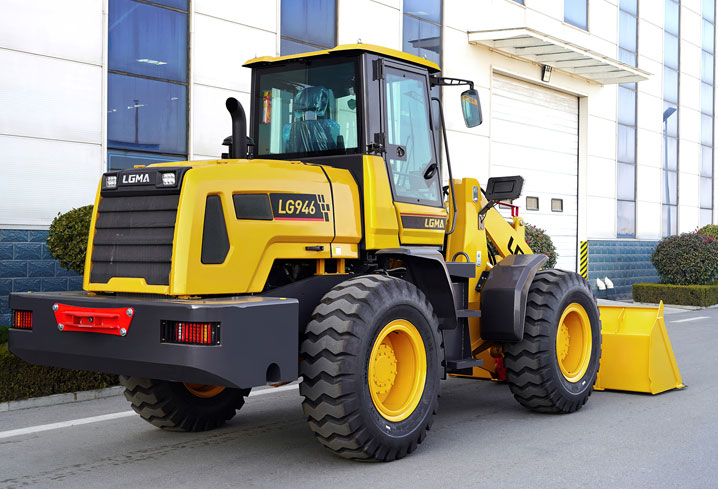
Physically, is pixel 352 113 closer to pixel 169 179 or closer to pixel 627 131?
pixel 169 179

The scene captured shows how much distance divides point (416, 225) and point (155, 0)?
7552mm

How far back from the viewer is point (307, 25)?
15.2m

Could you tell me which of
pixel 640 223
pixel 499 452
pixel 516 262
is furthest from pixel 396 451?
pixel 640 223

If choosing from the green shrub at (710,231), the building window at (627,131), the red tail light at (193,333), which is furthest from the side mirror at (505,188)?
the green shrub at (710,231)

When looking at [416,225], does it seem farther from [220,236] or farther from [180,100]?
[180,100]

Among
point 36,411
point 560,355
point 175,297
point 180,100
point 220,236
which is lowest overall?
point 36,411

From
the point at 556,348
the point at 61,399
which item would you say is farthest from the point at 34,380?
the point at 556,348

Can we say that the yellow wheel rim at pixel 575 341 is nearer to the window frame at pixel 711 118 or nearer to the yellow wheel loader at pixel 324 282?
the yellow wheel loader at pixel 324 282

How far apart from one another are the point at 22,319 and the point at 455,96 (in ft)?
45.7

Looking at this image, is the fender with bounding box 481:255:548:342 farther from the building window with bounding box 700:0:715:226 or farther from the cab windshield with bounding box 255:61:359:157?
the building window with bounding box 700:0:715:226

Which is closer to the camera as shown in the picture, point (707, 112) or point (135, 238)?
point (135, 238)

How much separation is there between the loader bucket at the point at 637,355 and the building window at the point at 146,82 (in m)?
7.19

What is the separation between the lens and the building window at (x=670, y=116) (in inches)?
1102

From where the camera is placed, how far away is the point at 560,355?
8031 millimetres
